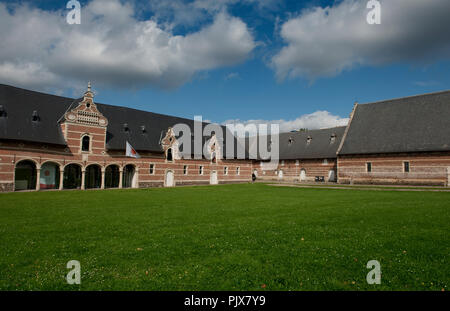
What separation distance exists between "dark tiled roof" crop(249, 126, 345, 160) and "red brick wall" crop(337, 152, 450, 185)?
432 cm

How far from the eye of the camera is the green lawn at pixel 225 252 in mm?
4969

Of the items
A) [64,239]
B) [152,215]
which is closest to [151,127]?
[152,215]

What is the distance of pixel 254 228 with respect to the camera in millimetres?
8953

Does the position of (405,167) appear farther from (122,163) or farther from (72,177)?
(72,177)

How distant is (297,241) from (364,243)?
5.27 feet

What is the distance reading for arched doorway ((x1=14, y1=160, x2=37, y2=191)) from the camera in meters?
27.8

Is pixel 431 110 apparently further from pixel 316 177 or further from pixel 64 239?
pixel 64 239

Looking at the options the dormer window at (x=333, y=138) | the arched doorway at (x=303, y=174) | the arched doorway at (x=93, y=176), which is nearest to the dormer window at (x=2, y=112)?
the arched doorway at (x=93, y=176)

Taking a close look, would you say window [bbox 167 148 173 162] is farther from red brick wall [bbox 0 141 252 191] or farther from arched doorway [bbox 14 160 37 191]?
arched doorway [bbox 14 160 37 191]

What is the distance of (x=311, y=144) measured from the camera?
155 feet

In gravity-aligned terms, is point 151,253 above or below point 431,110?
below

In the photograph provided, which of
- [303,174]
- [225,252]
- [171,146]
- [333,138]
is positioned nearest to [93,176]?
[171,146]

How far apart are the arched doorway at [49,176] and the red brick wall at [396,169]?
33.6 metres

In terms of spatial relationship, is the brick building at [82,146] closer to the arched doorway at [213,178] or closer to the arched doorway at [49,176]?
the arched doorway at [49,176]
